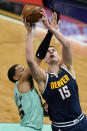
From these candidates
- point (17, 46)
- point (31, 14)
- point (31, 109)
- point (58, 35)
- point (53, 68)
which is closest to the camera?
point (58, 35)

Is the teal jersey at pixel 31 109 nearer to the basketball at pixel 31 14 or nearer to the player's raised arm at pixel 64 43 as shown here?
the player's raised arm at pixel 64 43

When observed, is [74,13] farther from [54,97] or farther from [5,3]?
[54,97]

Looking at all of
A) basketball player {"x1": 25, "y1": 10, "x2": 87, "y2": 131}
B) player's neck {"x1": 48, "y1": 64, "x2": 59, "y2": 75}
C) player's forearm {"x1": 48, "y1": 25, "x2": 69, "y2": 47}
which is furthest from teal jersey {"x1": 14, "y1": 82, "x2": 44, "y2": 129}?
player's forearm {"x1": 48, "y1": 25, "x2": 69, "y2": 47}

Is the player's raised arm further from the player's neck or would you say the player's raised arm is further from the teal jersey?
the teal jersey

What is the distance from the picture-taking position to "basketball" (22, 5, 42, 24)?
14.1ft

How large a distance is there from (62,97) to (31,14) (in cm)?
111

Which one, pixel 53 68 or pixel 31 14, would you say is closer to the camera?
pixel 31 14

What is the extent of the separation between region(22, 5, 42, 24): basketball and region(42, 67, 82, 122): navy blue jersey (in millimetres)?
718

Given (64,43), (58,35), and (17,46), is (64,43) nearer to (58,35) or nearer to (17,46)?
(58,35)

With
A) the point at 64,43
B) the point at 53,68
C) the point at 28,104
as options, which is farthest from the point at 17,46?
the point at 64,43

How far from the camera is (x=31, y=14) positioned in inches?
170

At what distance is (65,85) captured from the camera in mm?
4258

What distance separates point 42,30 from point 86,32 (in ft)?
5.25

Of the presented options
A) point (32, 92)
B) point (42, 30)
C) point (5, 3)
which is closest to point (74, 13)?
point (42, 30)
